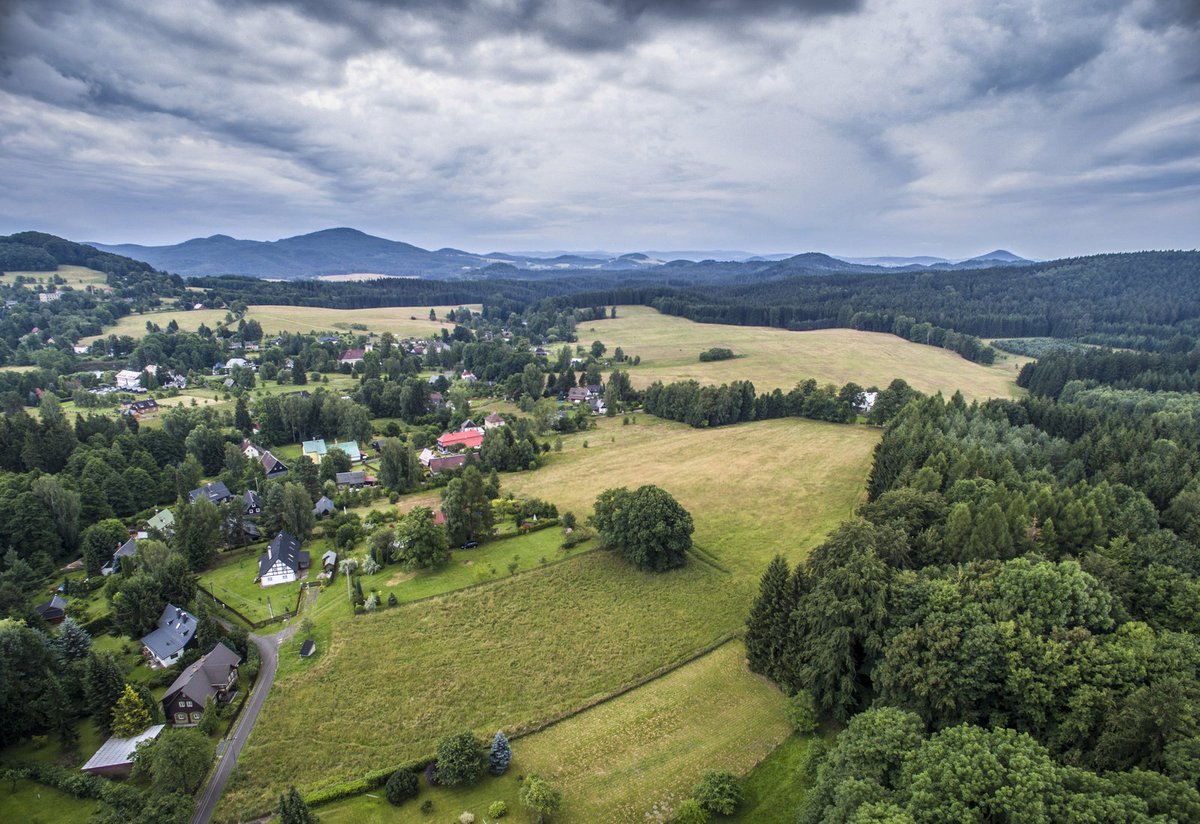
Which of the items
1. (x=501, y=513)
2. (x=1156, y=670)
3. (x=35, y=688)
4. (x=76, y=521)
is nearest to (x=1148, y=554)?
(x=1156, y=670)

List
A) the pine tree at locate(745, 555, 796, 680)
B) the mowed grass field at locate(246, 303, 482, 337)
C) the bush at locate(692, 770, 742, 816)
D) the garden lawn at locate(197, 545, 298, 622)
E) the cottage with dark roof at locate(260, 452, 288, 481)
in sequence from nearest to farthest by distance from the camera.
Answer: the bush at locate(692, 770, 742, 816) → the pine tree at locate(745, 555, 796, 680) → the garden lawn at locate(197, 545, 298, 622) → the cottage with dark roof at locate(260, 452, 288, 481) → the mowed grass field at locate(246, 303, 482, 337)

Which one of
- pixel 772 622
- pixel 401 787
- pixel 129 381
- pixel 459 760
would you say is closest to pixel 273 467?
pixel 401 787

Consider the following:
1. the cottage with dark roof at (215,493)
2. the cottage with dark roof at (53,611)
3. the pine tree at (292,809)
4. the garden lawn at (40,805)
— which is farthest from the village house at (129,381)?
the pine tree at (292,809)

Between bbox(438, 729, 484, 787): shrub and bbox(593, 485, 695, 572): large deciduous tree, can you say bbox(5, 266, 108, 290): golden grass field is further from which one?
bbox(438, 729, 484, 787): shrub

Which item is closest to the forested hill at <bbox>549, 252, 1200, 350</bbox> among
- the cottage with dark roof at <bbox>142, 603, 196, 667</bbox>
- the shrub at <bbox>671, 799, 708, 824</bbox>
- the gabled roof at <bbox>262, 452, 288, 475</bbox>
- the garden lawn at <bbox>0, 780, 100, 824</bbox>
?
the gabled roof at <bbox>262, 452, 288, 475</bbox>

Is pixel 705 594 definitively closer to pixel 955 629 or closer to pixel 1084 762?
pixel 955 629

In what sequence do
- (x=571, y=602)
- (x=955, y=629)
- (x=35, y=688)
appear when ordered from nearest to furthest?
(x=955, y=629) → (x=35, y=688) → (x=571, y=602)

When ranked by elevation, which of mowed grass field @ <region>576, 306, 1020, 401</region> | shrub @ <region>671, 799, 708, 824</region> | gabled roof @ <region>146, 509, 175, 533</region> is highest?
mowed grass field @ <region>576, 306, 1020, 401</region>
